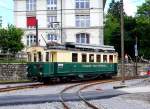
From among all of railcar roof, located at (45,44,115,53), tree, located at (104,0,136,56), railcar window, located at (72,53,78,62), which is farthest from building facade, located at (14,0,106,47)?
railcar window, located at (72,53,78,62)

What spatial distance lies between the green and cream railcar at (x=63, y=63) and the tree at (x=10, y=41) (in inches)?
915

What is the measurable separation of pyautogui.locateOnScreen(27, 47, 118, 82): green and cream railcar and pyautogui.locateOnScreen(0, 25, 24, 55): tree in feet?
76.3

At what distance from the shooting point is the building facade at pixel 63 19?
7638 centimetres

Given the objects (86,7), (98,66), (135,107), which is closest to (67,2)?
(86,7)

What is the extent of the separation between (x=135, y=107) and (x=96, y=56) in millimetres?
20914

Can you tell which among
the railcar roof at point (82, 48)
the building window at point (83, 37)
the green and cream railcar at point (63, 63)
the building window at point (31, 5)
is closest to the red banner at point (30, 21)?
the building window at point (31, 5)

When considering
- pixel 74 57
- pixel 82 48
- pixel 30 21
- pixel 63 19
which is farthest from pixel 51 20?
pixel 74 57

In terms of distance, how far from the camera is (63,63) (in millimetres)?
37312

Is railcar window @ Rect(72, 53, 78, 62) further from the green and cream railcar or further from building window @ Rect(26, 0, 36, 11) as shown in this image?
building window @ Rect(26, 0, 36, 11)

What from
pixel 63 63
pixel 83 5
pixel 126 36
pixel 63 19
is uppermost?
pixel 83 5

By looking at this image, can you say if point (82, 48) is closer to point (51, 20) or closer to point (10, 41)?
point (10, 41)

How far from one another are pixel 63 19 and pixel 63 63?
4000 centimetres

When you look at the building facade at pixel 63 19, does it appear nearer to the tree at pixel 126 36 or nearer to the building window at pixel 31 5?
the building window at pixel 31 5

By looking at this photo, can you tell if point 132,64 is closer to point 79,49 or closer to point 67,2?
point 79,49
